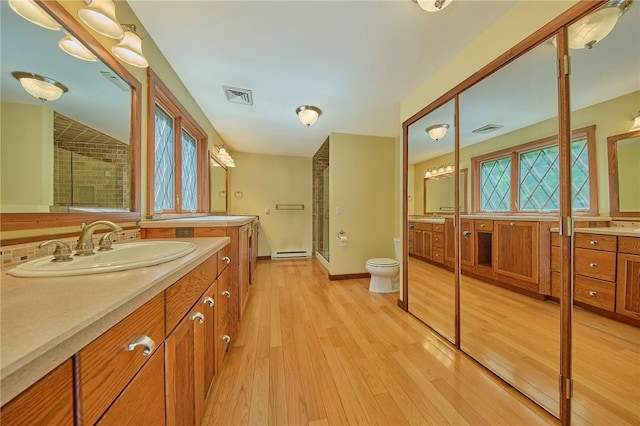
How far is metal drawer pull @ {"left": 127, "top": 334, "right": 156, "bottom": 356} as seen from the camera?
54cm

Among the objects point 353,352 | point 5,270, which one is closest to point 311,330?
point 353,352

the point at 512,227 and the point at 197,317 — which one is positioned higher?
the point at 512,227

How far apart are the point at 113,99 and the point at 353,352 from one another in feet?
7.19

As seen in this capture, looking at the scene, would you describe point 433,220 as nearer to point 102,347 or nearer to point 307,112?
point 307,112

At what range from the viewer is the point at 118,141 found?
1.30 m

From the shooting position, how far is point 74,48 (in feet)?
3.26

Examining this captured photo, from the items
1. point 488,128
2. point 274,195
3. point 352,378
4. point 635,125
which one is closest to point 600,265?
point 635,125

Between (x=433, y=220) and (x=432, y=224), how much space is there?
49 millimetres

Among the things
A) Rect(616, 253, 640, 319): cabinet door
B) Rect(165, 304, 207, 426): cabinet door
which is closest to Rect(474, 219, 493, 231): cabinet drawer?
Rect(616, 253, 640, 319): cabinet door

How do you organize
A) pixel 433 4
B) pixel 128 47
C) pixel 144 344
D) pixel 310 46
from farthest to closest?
pixel 310 46 → pixel 433 4 → pixel 128 47 → pixel 144 344

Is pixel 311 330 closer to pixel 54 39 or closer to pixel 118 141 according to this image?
pixel 118 141

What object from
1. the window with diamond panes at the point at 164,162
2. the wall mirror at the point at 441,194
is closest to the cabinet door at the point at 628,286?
the wall mirror at the point at 441,194

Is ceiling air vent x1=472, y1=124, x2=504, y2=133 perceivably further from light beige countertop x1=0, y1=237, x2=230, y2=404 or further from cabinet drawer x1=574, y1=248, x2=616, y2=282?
light beige countertop x1=0, y1=237, x2=230, y2=404

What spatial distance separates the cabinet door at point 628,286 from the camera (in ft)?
4.55
